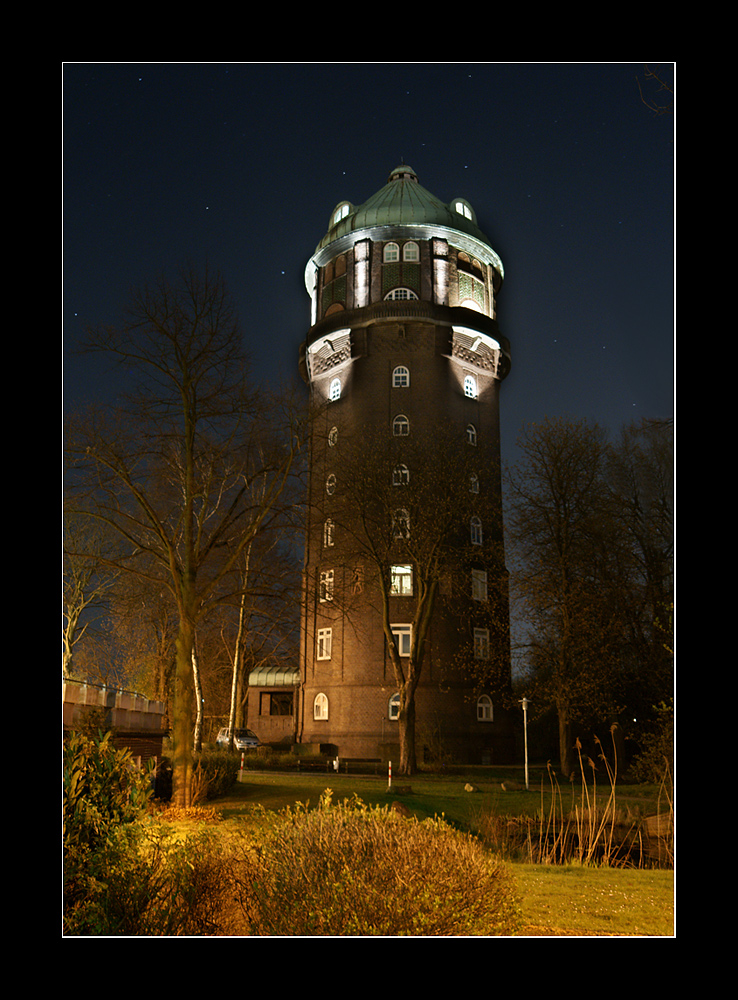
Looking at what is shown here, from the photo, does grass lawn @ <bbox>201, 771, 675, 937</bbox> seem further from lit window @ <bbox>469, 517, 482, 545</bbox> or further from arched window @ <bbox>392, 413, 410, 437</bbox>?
arched window @ <bbox>392, 413, 410, 437</bbox>

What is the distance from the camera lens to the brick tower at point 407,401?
3120 cm

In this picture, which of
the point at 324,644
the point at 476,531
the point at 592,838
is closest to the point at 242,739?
the point at 324,644

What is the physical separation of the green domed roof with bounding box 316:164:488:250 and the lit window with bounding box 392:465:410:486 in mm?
12269

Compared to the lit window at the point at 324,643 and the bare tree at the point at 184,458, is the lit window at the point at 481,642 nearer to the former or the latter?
the lit window at the point at 324,643

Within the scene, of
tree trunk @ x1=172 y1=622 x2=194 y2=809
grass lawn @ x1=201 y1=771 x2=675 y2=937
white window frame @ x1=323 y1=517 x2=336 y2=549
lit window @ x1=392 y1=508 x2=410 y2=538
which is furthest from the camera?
lit window @ x1=392 y1=508 x2=410 y2=538

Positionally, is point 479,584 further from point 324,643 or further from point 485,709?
point 324,643

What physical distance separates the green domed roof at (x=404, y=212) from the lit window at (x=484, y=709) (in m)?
19.6

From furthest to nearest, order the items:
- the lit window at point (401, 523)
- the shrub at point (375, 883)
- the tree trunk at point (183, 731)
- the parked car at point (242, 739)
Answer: the parked car at point (242, 739) < the lit window at point (401, 523) < the tree trunk at point (183, 731) < the shrub at point (375, 883)

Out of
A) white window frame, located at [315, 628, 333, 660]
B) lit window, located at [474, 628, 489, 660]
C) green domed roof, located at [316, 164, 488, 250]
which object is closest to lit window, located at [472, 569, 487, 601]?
lit window, located at [474, 628, 489, 660]

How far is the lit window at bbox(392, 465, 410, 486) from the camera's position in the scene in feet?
90.5

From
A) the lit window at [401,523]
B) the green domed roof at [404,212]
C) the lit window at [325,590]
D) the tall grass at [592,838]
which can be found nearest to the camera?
the tall grass at [592,838]

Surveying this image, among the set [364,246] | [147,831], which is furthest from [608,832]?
[364,246]

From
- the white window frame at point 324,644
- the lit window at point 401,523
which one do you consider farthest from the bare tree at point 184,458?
the white window frame at point 324,644

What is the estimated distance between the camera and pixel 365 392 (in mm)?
34531
